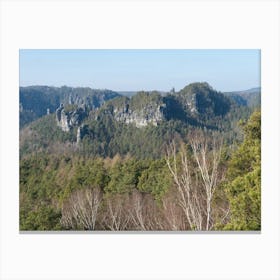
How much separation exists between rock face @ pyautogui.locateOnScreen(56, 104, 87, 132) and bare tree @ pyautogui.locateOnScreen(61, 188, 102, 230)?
75 cm

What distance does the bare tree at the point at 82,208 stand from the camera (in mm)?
9000

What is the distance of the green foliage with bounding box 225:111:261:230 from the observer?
348 inches

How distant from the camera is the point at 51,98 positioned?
29.4 feet

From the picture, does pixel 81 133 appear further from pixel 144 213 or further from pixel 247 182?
pixel 247 182

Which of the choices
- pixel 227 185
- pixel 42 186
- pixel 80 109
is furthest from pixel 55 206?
pixel 227 185

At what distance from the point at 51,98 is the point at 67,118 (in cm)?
30
